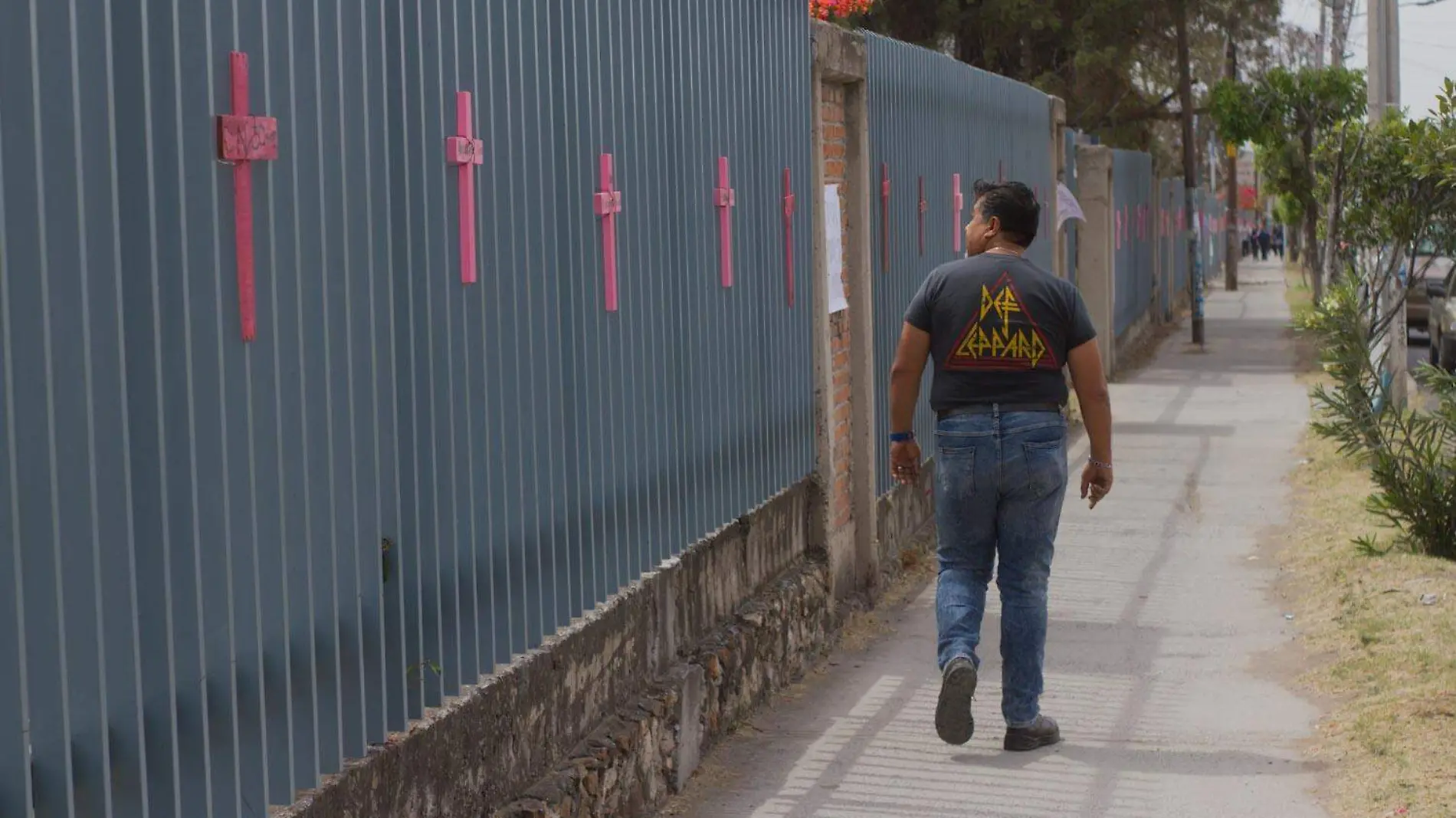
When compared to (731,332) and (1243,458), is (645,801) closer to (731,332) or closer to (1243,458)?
(731,332)

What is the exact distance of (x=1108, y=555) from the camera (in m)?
10.9

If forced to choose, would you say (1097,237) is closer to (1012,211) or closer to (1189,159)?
(1189,159)

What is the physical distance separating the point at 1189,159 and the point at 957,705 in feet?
79.4

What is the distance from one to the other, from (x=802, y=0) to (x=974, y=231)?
1967mm

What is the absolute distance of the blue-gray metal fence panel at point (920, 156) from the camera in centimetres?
980

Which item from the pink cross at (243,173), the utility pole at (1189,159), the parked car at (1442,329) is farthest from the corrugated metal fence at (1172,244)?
the pink cross at (243,173)

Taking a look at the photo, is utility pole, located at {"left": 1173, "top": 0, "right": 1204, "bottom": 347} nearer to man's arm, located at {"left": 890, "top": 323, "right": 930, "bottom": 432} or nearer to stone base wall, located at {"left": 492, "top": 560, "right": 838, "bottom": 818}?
stone base wall, located at {"left": 492, "top": 560, "right": 838, "bottom": 818}

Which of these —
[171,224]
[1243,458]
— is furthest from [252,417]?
[1243,458]

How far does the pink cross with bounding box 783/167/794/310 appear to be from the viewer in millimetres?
8078

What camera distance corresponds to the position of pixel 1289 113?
22453 millimetres

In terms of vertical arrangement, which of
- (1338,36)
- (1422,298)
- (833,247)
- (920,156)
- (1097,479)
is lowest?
(1097,479)

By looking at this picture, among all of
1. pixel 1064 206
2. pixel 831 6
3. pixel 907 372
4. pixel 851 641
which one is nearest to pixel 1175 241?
pixel 1064 206

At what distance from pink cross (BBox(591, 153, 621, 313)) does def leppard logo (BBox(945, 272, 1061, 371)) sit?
4.32ft

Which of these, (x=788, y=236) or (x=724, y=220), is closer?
(x=724, y=220)
